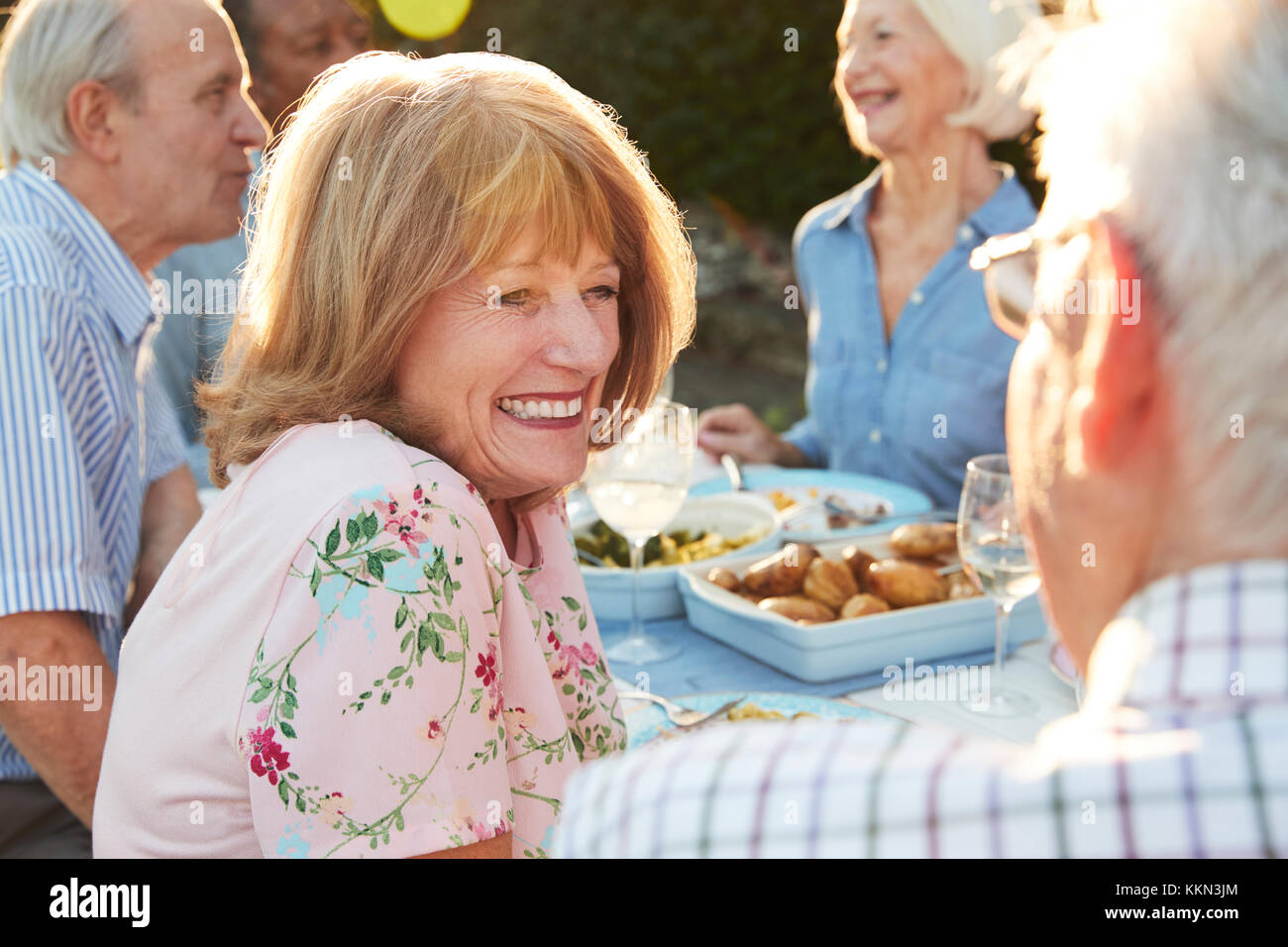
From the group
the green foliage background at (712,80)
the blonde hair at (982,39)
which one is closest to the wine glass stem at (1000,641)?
the blonde hair at (982,39)

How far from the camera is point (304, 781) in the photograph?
3.51 ft

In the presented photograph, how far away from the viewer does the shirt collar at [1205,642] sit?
602mm

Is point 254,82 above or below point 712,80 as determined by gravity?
below

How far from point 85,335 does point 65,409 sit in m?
0.18

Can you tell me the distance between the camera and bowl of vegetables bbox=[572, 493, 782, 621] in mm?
2166

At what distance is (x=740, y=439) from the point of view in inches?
134

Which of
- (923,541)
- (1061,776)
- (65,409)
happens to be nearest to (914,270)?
(923,541)

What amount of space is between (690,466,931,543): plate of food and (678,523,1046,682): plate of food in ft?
0.94

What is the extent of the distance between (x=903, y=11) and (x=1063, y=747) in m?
3.39

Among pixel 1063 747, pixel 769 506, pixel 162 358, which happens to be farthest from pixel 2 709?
pixel 162 358

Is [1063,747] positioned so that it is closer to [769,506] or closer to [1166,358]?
[1166,358]

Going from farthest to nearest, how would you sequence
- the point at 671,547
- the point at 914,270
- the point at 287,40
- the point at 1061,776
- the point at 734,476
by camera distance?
the point at 287,40 → the point at 914,270 → the point at 734,476 → the point at 671,547 → the point at 1061,776

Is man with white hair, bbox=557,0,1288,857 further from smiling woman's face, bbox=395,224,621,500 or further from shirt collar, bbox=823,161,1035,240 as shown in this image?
shirt collar, bbox=823,161,1035,240

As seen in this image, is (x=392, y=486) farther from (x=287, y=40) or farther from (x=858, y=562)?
(x=287, y=40)
